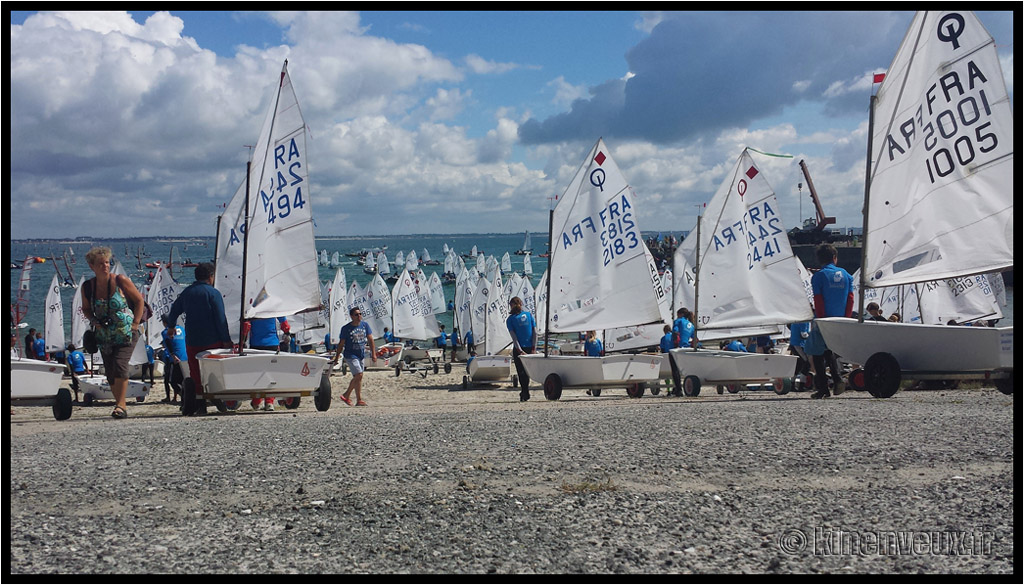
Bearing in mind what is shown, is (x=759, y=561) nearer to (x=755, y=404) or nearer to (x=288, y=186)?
(x=755, y=404)

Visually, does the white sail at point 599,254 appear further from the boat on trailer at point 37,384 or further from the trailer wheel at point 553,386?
the boat on trailer at point 37,384

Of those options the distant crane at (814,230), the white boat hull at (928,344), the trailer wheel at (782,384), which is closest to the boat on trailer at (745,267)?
the trailer wheel at (782,384)

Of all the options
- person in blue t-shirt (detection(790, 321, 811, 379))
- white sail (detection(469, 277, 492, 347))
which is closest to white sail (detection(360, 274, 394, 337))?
white sail (detection(469, 277, 492, 347))

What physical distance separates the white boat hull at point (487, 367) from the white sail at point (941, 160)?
44.0 ft

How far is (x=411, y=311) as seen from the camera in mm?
41594

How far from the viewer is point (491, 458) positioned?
6527 millimetres

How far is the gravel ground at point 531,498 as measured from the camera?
4152mm

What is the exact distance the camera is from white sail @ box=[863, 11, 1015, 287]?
9031mm

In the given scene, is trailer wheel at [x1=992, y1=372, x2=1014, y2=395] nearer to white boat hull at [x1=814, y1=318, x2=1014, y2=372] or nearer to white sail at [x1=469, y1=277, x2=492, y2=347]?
white boat hull at [x1=814, y1=318, x2=1014, y2=372]

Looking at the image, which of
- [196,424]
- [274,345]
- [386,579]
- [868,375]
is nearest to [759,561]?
[386,579]

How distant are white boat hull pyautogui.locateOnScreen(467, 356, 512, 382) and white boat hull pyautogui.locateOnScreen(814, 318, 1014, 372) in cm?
1335

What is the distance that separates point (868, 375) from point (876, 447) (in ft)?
9.81

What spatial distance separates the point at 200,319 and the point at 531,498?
6.42 meters

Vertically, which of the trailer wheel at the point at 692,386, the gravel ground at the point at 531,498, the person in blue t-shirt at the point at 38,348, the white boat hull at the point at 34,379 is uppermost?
the person in blue t-shirt at the point at 38,348
